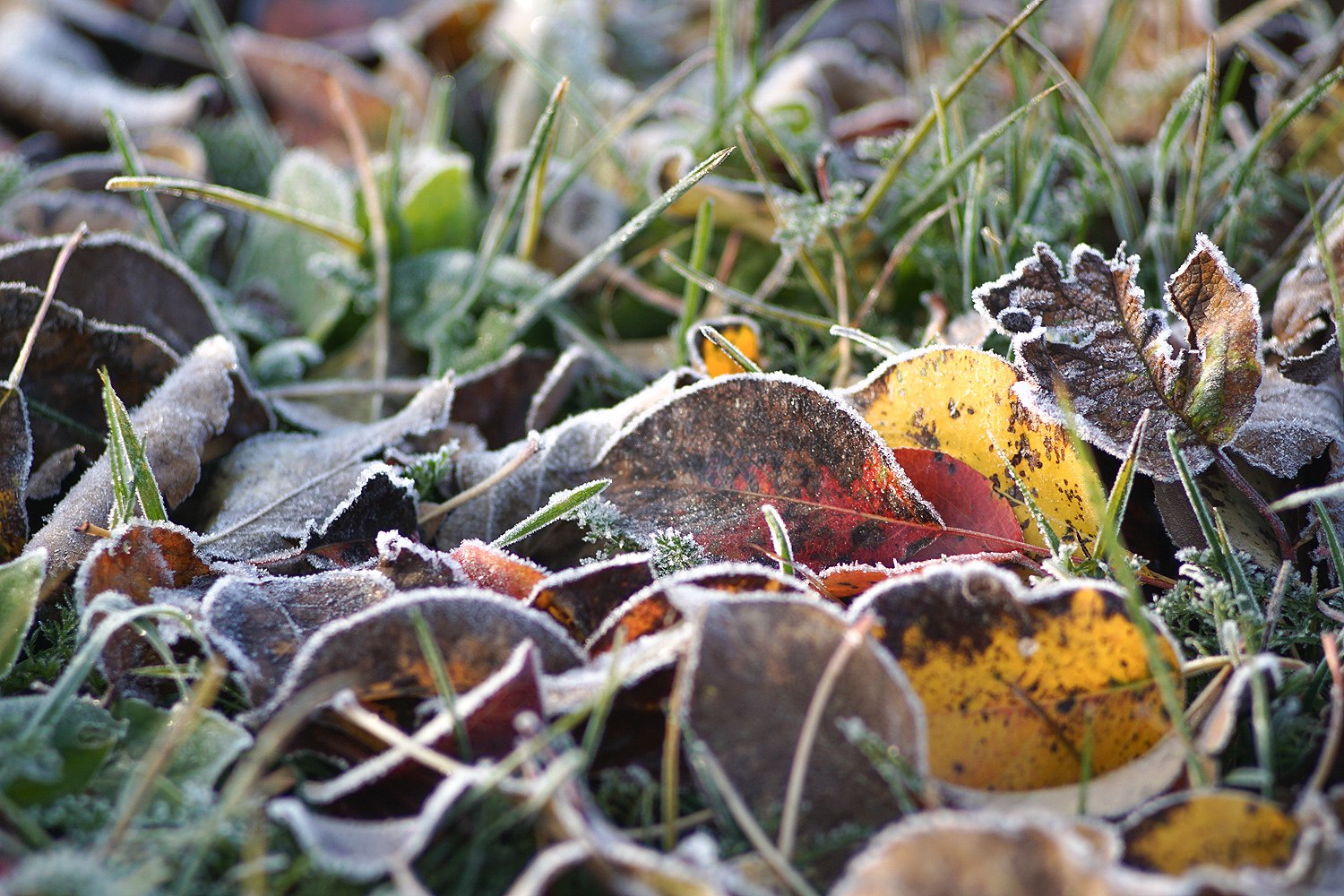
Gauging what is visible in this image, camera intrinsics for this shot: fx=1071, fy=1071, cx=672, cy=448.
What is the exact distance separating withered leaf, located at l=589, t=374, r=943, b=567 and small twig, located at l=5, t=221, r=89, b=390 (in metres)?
0.35

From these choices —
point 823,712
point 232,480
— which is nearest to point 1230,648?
point 823,712

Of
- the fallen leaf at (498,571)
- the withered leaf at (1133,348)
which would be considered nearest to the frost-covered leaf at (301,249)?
the fallen leaf at (498,571)

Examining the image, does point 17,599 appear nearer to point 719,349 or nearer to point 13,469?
point 13,469

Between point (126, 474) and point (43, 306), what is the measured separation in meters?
0.14

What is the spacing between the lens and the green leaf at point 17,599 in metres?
0.50

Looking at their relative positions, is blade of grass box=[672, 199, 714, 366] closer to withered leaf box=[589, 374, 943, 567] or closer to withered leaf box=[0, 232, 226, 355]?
withered leaf box=[589, 374, 943, 567]

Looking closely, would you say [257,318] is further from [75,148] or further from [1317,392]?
[1317,392]

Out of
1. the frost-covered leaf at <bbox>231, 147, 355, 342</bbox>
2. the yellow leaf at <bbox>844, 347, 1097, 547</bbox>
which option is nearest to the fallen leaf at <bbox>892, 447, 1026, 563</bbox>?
the yellow leaf at <bbox>844, 347, 1097, 547</bbox>

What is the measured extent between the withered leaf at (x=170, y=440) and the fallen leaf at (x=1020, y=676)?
1.39ft

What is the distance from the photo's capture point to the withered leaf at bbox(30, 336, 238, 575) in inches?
23.7

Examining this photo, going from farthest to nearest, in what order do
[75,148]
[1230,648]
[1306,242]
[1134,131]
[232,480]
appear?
[75,148] → [1134,131] → [1306,242] → [232,480] → [1230,648]

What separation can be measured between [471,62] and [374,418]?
2.74 ft

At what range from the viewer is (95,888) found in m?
0.36

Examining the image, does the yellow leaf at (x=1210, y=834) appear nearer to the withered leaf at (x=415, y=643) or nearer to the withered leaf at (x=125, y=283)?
the withered leaf at (x=415, y=643)
